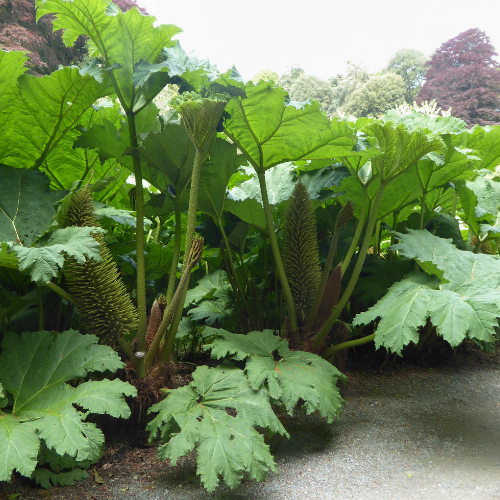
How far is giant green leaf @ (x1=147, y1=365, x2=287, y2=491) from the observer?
1.28 meters

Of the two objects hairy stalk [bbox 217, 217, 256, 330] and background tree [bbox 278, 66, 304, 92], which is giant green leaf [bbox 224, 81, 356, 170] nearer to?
hairy stalk [bbox 217, 217, 256, 330]

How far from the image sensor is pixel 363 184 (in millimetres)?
2273

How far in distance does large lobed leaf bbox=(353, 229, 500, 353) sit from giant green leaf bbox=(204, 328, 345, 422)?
262mm

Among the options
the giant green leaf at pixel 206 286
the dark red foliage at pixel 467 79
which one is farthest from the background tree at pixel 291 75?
the giant green leaf at pixel 206 286

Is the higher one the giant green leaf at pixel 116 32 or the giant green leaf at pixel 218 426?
the giant green leaf at pixel 116 32

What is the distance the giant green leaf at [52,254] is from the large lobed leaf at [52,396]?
348 mm

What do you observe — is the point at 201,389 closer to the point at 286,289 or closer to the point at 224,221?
the point at 286,289

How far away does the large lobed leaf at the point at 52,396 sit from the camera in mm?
1229

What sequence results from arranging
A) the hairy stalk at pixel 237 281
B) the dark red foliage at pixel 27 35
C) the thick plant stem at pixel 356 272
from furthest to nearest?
1. the dark red foliage at pixel 27 35
2. the hairy stalk at pixel 237 281
3. the thick plant stem at pixel 356 272

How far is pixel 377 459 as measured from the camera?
5.10ft

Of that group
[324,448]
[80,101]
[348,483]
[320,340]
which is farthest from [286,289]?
[80,101]

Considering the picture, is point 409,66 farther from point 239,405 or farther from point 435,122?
point 239,405

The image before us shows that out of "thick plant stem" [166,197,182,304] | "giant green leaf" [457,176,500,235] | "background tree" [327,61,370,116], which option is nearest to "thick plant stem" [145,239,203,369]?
"thick plant stem" [166,197,182,304]

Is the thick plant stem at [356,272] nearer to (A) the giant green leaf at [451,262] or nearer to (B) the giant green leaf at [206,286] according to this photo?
(A) the giant green leaf at [451,262]
